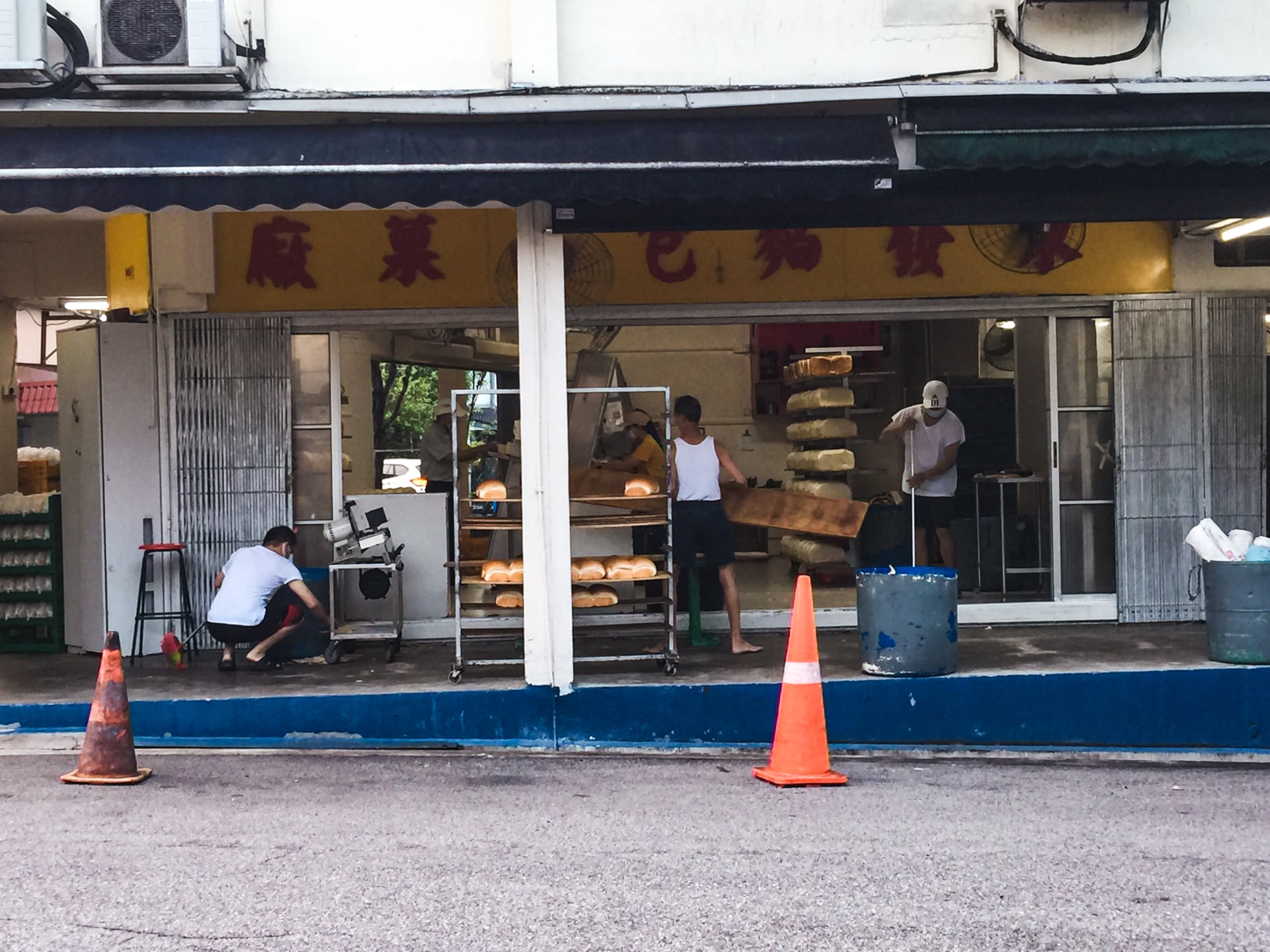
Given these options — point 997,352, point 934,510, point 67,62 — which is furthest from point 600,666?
point 997,352

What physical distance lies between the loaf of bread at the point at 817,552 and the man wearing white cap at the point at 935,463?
5.31 ft

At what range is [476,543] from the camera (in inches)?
420

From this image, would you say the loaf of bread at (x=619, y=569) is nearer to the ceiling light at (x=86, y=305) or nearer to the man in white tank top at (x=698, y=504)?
the man in white tank top at (x=698, y=504)

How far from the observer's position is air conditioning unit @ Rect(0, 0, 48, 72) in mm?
7535

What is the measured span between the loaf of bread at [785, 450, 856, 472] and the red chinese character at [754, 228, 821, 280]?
325cm

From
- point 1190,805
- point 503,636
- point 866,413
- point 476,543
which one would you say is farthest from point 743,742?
point 866,413

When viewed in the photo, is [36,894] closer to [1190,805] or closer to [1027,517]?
[1190,805]

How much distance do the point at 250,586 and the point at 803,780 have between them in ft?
14.9

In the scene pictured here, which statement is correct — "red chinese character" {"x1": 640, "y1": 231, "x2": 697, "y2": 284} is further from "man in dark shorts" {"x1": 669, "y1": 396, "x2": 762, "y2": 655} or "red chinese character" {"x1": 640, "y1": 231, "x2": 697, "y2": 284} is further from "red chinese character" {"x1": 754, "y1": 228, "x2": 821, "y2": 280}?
"man in dark shorts" {"x1": 669, "y1": 396, "x2": 762, "y2": 655}

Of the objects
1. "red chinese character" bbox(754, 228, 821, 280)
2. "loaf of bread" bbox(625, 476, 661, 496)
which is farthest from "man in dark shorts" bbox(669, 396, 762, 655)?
"red chinese character" bbox(754, 228, 821, 280)

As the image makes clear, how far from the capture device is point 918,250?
34.8ft

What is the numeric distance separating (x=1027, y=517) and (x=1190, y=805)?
5954mm

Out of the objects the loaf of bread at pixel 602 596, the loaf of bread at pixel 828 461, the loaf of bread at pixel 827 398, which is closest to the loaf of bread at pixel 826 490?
the loaf of bread at pixel 828 461

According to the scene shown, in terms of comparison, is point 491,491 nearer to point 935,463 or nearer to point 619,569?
point 619,569
